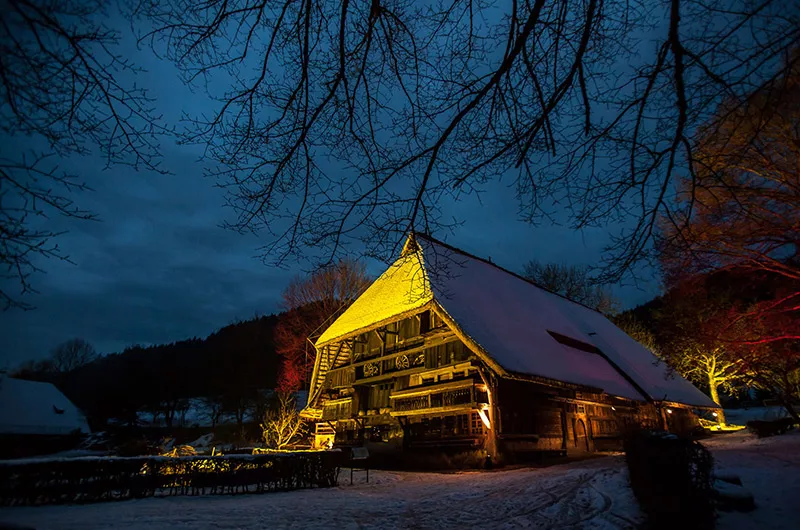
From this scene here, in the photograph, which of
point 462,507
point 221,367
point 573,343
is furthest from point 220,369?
point 462,507

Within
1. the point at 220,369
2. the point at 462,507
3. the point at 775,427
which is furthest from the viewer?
the point at 220,369

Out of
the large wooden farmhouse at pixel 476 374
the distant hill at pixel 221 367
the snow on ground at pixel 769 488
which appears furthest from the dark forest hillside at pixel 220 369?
the snow on ground at pixel 769 488

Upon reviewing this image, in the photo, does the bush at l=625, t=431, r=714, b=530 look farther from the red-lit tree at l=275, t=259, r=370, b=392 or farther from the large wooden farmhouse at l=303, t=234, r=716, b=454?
the red-lit tree at l=275, t=259, r=370, b=392

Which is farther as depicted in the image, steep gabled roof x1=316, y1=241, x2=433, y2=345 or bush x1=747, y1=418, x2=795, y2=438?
steep gabled roof x1=316, y1=241, x2=433, y2=345

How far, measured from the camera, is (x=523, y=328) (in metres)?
18.0

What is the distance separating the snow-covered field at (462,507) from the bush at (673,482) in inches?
16.1

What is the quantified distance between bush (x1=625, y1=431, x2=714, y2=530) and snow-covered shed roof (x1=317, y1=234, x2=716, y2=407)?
23.3 ft

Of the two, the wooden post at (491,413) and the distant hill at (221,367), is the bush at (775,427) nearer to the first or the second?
the wooden post at (491,413)

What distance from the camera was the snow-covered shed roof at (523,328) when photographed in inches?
600

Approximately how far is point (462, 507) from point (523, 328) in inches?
437

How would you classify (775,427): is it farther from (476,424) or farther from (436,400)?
(436,400)

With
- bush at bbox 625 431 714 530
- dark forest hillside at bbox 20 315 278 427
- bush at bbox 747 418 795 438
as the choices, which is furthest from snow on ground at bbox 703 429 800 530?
dark forest hillside at bbox 20 315 278 427

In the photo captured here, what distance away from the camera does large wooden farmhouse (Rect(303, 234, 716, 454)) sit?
49.4ft

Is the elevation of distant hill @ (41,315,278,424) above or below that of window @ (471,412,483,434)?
above
